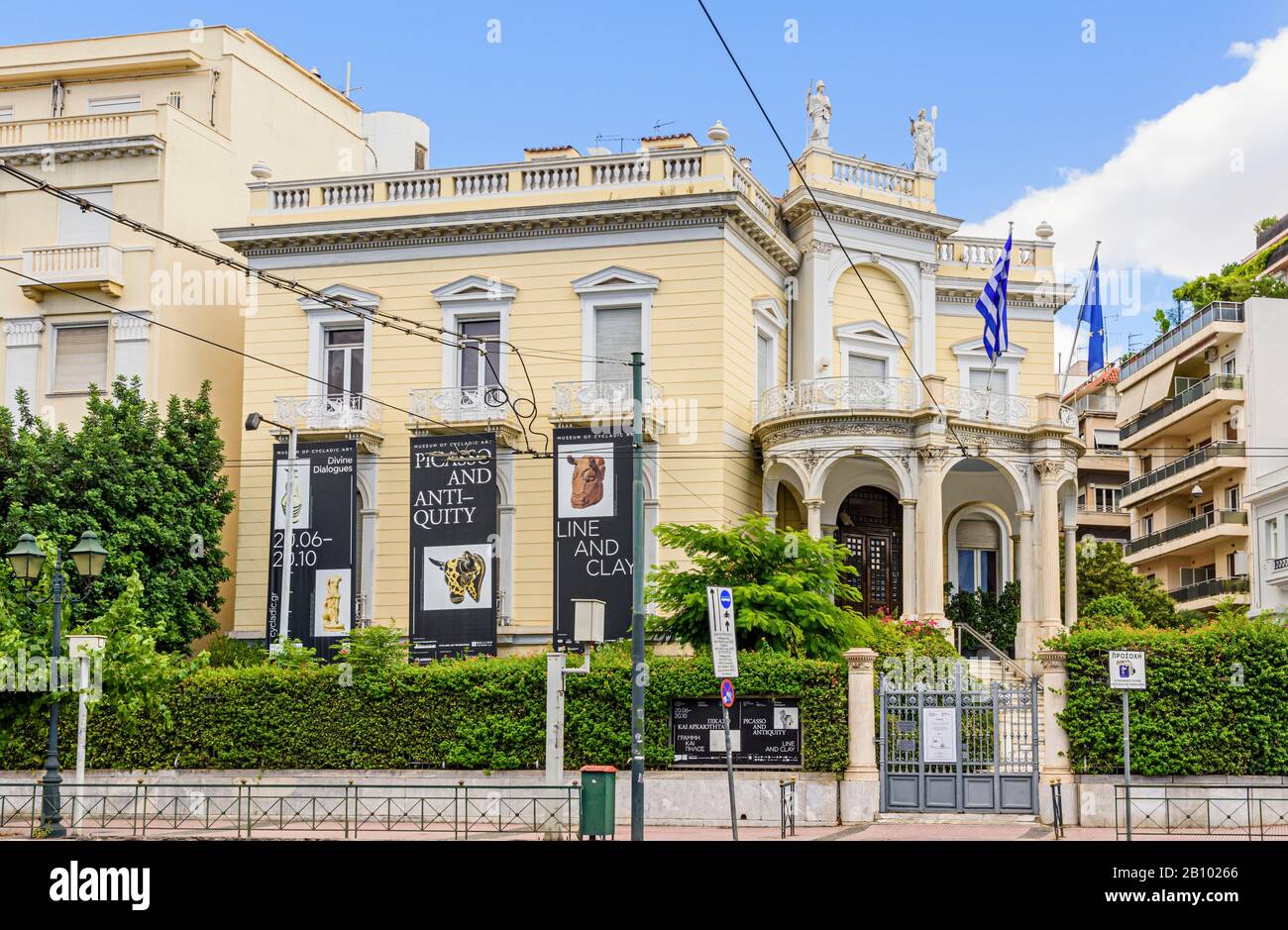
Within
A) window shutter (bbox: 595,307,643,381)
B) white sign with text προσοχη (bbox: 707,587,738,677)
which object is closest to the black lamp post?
white sign with text προσοχη (bbox: 707,587,738,677)

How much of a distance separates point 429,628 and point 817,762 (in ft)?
39.5

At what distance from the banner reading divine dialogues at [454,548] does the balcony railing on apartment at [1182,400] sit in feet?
112

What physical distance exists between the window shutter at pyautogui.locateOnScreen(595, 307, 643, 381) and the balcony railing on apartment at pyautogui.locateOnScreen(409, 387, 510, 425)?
247 centimetres

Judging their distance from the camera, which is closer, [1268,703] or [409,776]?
[1268,703]

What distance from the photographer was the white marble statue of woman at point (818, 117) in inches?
1515

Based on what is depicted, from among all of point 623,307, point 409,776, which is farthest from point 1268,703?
point 623,307

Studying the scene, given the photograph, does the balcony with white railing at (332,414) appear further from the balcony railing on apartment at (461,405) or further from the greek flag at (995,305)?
the greek flag at (995,305)

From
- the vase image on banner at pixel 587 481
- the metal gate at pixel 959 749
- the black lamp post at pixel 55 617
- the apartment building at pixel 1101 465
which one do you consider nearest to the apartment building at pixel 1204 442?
the apartment building at pixel 1101 465

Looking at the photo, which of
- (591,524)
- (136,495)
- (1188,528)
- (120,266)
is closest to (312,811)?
(591,524)

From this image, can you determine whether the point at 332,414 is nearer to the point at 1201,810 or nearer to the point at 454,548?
the point at 454,548

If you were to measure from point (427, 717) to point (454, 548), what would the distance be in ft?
26.1

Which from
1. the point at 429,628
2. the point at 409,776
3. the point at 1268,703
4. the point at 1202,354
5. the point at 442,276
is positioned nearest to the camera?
the point at 1268,703

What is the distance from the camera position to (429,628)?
34.6 m
